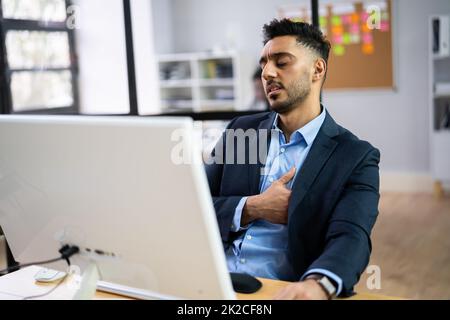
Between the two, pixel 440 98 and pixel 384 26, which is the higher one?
pixel 384 26

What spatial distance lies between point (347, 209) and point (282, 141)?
0.40 metres

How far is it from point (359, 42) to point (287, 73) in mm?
4373

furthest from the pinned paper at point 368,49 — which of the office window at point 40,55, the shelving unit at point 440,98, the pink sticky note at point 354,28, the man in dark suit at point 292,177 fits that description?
the man in dark suit at point 292,177

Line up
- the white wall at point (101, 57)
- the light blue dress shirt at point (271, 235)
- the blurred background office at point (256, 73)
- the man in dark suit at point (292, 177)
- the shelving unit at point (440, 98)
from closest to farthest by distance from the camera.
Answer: the man in dark suit at point (292, 177), the light blue dress shirt at point (271, 235), the blurred background office at point (256, 73), the shelving unit at point (440, 98), the white wall at point (101, 57)

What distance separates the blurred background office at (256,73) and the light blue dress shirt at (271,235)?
1.47 metres

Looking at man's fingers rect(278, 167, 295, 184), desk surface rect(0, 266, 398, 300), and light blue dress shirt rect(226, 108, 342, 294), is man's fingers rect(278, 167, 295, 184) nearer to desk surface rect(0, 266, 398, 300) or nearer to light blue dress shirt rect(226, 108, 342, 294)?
light blue dress shirt rect(226, 108, 342, 294)

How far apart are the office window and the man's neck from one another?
455 cm

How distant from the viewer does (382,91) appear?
558 centimetres

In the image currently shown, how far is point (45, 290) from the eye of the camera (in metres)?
1.26

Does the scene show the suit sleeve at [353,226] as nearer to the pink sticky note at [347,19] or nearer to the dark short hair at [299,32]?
the dark short hair at [299,32]

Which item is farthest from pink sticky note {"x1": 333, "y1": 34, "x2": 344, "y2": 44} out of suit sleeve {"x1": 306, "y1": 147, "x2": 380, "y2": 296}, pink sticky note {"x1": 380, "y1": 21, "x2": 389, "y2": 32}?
suit sleeve {"x1": 306, "y1": 147, "x2": 380, "y2": 296}

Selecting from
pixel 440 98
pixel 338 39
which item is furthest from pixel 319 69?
pixel 338 39

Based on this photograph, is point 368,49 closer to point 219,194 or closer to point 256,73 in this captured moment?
point 256,73

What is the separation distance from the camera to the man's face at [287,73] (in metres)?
1.54
